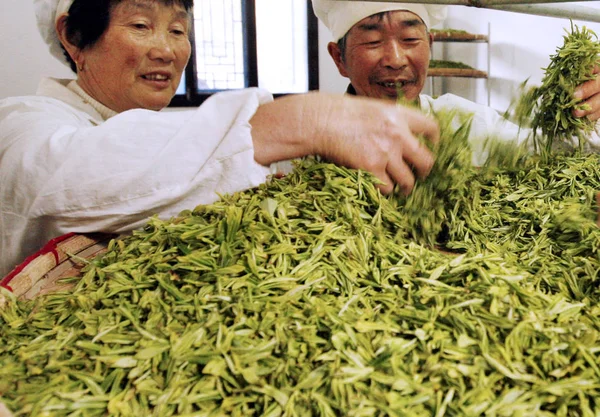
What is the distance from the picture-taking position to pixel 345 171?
1.01 m

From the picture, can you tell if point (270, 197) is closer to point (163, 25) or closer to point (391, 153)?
point (391, 153)

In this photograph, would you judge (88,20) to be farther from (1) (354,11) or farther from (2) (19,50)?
(2) (19,50)

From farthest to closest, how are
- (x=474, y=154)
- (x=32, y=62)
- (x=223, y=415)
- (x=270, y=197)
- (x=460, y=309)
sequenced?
(x=32, y=62) → (x=474, y=154) → (x=270, y=197) → (x=460, y=309) → (x=223, y=415)

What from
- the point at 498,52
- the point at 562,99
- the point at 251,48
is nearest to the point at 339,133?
the point at 562,99

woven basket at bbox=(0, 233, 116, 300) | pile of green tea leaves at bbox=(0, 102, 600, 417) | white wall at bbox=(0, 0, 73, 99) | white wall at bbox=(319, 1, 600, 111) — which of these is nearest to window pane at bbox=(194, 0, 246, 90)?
white wall at bbox=(319, 1, 600, 111)

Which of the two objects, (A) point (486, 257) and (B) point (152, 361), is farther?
(A) point (486, 257)

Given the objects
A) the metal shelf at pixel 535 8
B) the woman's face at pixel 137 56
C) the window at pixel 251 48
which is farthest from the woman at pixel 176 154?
the window at pixel 251 48

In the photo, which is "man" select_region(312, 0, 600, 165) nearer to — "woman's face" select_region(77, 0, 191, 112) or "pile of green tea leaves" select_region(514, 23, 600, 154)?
"pile of green tea leaves" select_region(514, 23, 600, 154)

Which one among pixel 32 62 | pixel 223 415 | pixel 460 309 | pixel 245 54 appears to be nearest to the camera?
pixel 223 415

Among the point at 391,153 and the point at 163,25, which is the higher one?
the point at 163,25

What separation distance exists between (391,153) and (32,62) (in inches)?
156

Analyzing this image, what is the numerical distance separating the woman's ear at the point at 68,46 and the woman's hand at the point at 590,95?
156 centimetres

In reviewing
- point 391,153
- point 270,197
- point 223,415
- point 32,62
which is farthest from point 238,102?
point 32,62

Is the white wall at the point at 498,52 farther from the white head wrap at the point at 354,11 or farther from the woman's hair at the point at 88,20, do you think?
the woman's hair at the point at 88,20
